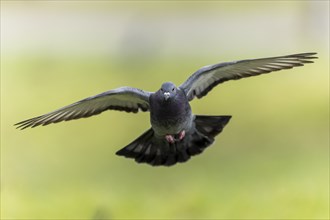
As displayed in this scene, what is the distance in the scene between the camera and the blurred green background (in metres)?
2.29

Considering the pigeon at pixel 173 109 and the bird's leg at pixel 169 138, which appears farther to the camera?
the bird's leg at pixel 169 138

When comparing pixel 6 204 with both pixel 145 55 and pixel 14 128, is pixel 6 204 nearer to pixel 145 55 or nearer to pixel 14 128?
pixel 14 128

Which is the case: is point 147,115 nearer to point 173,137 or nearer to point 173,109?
point 173,137

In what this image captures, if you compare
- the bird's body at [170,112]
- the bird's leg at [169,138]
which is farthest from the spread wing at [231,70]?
the bird's leg at [169,138]

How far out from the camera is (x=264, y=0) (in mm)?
2510

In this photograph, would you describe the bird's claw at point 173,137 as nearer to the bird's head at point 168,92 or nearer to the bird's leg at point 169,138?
the bird's leg at point 169,138

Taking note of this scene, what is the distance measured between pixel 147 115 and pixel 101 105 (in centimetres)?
45

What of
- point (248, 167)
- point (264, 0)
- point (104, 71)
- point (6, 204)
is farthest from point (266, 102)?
point (6, 204)

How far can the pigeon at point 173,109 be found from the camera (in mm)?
1806

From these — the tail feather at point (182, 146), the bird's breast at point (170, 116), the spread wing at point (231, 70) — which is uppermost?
the spread wing at point (231, 70)

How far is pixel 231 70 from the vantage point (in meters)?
1.95

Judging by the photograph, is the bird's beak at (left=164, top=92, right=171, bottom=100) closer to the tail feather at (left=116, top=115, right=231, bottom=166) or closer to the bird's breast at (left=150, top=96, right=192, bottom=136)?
the bird's breast at (left=150, top=96, right=192, bottom=136)

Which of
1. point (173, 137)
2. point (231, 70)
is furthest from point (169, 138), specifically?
point (231, 70)

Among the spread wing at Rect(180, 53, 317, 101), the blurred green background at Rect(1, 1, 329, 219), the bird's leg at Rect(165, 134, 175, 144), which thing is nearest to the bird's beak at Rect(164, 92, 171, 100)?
the spread wing at Rect(180, 53, 317, 101)
